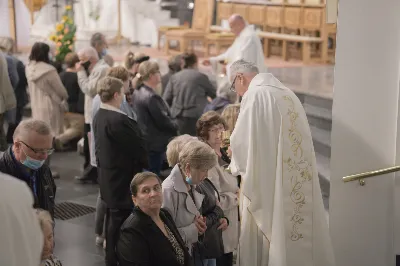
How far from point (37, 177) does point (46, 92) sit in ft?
13.9

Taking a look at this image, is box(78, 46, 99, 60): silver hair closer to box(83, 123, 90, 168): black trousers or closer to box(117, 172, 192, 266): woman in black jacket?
box(83, 123, 90, 168): black trousers

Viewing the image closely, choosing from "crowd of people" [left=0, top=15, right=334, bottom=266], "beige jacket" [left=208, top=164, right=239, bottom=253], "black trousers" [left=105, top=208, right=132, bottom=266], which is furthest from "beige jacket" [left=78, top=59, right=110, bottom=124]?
"beige jacket" [left=208, top=164, right=239, bottom=253]

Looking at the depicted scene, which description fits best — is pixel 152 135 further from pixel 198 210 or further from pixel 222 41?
pixel 222 41

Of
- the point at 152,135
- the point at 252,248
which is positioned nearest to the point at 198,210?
the point at 252,248

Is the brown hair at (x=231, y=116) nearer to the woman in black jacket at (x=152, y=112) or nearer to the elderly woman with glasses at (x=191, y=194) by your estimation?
the elderly woman with glasses at (x=191, y=194)

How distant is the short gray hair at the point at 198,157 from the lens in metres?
4.31

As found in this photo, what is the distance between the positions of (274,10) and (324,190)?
7452mm

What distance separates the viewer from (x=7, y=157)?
4.02 meters

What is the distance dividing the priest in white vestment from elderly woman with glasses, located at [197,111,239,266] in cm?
8

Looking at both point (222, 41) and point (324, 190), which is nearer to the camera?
point (324, 190)

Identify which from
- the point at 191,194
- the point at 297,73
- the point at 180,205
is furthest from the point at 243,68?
the point at 297,73

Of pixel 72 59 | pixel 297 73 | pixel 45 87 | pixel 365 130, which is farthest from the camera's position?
pixel 297 73

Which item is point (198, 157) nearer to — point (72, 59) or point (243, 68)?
point (243, 68)

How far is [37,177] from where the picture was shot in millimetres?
4129
